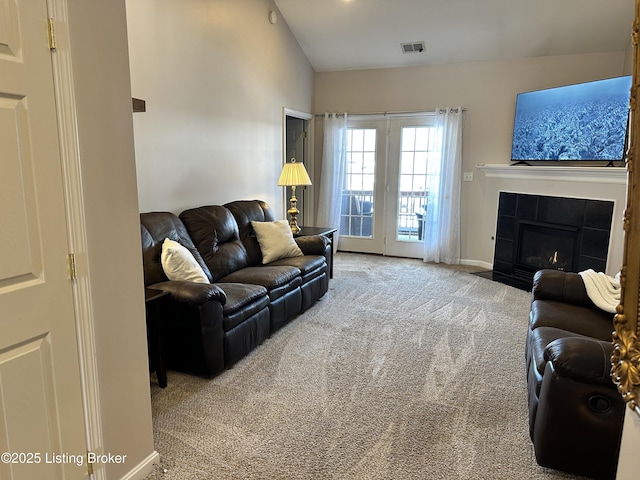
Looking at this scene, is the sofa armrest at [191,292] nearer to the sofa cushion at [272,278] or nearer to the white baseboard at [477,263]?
the sofa cushion at [272,278]

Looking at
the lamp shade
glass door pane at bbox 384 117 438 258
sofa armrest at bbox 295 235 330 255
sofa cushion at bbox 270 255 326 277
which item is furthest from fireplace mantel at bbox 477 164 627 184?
sofa cushion at bbox 270 255 326 277

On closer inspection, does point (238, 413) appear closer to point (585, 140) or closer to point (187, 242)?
point (187, 242)

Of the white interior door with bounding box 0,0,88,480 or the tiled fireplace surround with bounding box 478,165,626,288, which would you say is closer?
the white interior door with bounding box 0,0,88,480

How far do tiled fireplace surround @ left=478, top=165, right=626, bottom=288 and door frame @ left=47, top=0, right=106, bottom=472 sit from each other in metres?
4.45

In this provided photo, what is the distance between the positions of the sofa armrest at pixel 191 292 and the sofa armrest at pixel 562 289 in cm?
217

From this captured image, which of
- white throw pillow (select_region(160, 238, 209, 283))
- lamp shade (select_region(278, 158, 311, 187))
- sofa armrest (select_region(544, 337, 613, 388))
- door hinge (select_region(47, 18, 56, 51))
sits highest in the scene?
door hinge (select_region(47, 18, 56, 51))

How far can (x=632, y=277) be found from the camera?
1133mm

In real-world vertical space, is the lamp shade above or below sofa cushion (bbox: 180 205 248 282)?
above

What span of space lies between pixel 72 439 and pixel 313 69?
5.90m

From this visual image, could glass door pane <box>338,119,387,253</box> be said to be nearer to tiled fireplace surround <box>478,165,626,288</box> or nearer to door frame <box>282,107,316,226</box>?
door frame <box>282,107,316,226</box>

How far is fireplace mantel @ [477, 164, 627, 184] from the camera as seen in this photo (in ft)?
13.5

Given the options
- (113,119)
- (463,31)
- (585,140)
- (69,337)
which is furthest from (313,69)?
(69,337)

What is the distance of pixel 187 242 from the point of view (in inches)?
135

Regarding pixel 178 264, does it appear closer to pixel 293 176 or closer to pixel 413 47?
pixel 293 176
